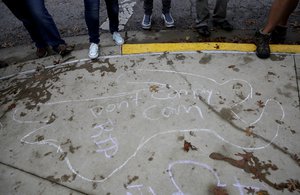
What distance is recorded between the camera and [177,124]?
226 cm

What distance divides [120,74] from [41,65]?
1.04 meters

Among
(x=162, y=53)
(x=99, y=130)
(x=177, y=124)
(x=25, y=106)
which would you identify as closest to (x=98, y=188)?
(x=99, y=130)

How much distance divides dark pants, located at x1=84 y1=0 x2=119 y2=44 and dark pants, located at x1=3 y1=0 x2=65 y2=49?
43 cm

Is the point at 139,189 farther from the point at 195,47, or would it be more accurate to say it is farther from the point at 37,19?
the point at 37,19

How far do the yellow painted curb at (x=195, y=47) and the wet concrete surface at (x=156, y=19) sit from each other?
0.59ft

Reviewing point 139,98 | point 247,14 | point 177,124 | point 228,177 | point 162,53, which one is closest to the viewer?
point 228,177

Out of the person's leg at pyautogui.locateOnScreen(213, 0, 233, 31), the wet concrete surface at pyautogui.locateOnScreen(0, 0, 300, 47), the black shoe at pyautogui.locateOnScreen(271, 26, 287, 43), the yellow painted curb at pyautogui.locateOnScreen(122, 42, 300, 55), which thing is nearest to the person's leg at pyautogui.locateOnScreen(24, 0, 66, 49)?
the wet concrete surface at pyautogui.locateOnScreen(0, 0, 300, 47)

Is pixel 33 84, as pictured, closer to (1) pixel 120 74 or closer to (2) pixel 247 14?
(1) pixel 120 74

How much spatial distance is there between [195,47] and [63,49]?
5.27 ft

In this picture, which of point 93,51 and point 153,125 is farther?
point 93,51

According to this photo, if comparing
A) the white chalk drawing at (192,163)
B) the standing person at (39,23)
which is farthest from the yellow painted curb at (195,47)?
the white chalk drawing at (192,163)

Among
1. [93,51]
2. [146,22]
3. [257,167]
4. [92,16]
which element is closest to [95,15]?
[92,16]

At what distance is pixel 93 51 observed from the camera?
10.2 ft

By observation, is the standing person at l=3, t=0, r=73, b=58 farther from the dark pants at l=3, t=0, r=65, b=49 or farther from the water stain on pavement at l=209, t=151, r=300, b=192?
the water stain on pavement at l=209, t=151, r=300, b=192
